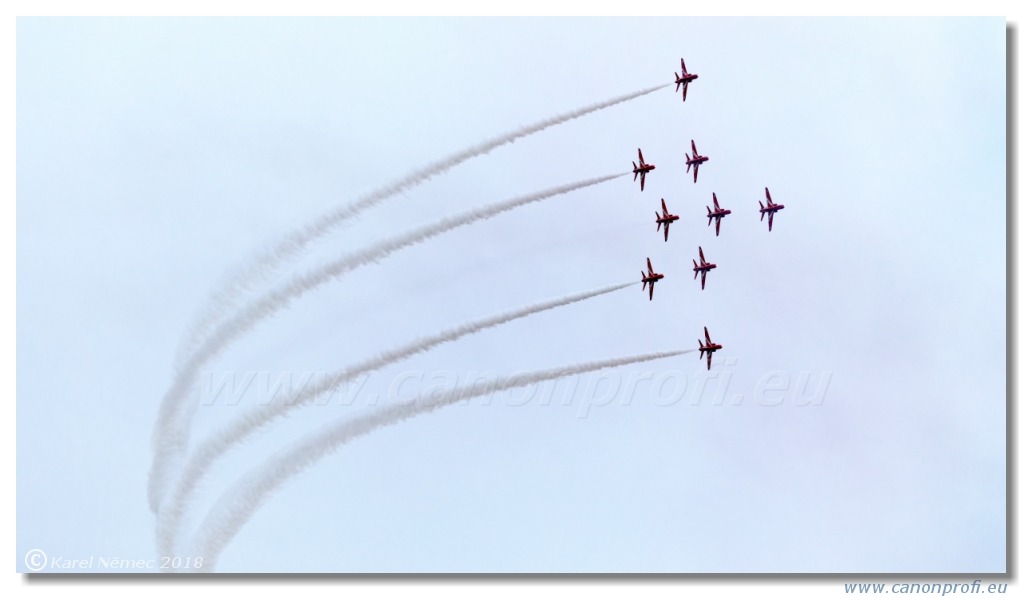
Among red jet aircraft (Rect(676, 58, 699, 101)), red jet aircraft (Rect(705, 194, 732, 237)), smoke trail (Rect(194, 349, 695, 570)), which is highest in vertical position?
red jet aircraft (Rect(676, 58, 699, 101))

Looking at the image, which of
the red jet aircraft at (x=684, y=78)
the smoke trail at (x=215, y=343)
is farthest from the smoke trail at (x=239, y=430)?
the red jet aircraft at (x=684, y=78)

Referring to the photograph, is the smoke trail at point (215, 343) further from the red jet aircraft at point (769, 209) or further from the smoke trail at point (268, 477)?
the red jet aircraft at point (769, 209)

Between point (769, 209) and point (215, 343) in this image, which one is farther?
point (769, 209)

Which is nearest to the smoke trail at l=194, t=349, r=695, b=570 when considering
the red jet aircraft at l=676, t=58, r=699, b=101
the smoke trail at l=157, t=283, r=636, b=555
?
the smoke trail at l=157, t=283, r=636, b=555

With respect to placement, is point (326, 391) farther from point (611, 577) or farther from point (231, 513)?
point (611, 577)

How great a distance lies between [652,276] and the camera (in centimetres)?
6800

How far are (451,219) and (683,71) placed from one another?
39.9 feet

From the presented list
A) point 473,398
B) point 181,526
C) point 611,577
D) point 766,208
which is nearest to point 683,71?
point 766,208

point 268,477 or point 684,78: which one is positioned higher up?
point 684,78

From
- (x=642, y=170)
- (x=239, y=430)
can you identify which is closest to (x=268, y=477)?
(x=239, y=430)

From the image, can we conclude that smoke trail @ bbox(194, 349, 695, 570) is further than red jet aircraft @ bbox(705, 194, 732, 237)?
No

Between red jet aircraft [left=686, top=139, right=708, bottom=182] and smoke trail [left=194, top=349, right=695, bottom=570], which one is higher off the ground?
red jet aircraft [left=686, top=139, right=708, bottom=182]

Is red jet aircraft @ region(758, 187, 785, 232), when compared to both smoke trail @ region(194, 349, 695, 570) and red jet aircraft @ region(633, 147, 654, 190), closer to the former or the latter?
red jet aircraft @ region(633, 147, 654, 190)

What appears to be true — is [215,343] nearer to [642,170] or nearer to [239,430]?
[239,430]
